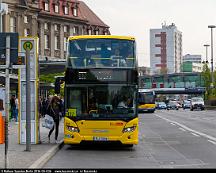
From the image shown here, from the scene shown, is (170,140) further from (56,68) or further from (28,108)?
(56,68)

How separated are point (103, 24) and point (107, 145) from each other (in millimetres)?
108851

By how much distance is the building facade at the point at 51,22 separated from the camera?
92625 millimetres

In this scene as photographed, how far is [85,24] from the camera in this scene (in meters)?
120

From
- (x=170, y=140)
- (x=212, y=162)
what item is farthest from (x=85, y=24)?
(x=212, y=162)

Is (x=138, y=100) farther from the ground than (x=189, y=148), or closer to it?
farther from the ground

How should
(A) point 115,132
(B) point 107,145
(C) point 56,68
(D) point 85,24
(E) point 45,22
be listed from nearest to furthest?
(A) point 115,132
(B) point 107,145
(C) point 56,68
(E) point 45,22
(D) point 85,24

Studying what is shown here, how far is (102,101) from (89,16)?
110120 mm

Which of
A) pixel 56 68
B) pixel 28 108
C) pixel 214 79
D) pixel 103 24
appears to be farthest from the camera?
pixel 103 24

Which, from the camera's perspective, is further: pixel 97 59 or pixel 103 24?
pixel 103 24

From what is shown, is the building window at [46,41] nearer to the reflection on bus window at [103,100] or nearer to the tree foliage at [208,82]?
the tree foliage at [208,82]

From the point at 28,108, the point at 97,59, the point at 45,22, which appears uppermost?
the point at 45,22

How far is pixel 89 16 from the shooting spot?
128m

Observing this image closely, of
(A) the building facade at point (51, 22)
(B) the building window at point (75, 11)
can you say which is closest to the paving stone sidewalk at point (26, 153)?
(A) the building facade at point (51, 22)

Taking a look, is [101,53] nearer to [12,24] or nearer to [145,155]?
[145,155]
